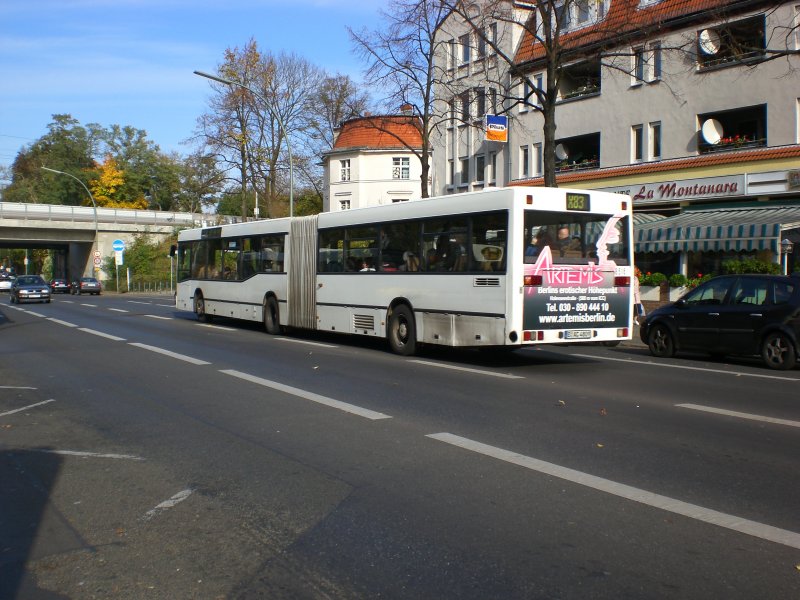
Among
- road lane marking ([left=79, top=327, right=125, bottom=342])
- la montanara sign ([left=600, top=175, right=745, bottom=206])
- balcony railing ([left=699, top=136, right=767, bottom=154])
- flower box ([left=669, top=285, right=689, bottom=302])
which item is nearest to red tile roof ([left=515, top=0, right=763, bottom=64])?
balcony railing ([left=699, top=136, right=767, bottom=154])

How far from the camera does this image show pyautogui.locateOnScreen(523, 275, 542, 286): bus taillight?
1267 cm

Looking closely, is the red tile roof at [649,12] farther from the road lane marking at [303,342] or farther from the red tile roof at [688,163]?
the road lane marking at [303,342]

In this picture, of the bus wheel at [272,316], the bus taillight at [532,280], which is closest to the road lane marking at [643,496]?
the bus taillight at [532,280]

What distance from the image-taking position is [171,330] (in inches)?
843

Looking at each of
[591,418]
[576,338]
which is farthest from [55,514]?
[576,338]

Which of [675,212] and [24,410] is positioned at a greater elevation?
[675,212]

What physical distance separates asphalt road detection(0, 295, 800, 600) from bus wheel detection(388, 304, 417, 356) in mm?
3047

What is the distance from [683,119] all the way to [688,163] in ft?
5.95

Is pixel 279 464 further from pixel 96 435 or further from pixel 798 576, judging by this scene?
pixel 798 576

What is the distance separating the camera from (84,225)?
216 ft

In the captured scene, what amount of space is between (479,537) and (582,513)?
830 millimetres

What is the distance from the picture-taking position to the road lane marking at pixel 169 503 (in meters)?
5.41

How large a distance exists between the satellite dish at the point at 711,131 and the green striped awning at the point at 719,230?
2.46 metres

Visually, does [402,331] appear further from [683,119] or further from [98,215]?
[98,215]
